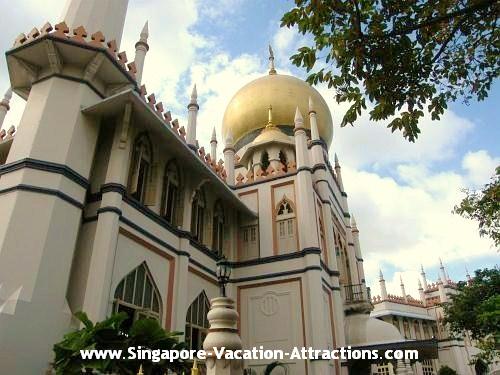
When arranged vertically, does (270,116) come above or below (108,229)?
above

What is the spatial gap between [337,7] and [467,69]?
1898 mm

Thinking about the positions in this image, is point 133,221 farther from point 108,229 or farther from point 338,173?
point 338,173

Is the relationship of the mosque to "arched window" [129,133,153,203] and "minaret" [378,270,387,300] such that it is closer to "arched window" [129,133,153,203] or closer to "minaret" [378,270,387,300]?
"arched window" [129,133,153,203]

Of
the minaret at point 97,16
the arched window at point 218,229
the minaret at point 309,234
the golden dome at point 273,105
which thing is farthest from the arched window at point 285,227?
the minaret at point 97,16

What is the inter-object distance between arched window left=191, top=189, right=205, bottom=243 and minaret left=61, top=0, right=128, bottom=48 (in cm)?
461

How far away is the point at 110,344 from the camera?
19.4 ft

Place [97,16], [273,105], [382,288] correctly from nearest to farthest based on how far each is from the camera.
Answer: [97,16] < [273,105] < [382,288]

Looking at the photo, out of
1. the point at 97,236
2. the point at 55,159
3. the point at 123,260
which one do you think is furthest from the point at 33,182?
the point at 123,260

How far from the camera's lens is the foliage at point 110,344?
5.81 meters

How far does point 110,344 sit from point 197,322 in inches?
212

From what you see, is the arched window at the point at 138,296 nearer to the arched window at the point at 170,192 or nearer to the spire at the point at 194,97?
the arched window at the point at 170,192

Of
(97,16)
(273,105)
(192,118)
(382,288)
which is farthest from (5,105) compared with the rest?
(382,288)

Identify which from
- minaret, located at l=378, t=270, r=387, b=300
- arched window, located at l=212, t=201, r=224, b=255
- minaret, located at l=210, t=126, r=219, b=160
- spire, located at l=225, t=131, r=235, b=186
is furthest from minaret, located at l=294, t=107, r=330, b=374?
minaret, located at l=378, t=270, r=387, b=300

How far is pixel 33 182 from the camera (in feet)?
25.3
